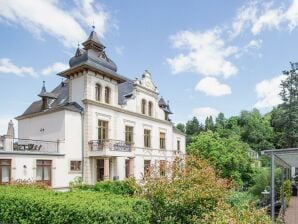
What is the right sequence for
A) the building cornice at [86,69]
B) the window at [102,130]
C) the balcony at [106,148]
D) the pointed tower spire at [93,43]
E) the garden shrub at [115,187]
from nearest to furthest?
the garden shrub at [115,187] < the balcony at [106,148] < the building cornice at [86,69] < the window at [102,130] < the pointed tower spire at [93,43]

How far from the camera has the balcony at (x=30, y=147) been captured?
63.8 feet

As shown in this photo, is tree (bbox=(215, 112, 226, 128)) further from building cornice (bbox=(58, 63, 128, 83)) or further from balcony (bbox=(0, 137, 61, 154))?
balcony (bbox=(0, 137, 61, 154))

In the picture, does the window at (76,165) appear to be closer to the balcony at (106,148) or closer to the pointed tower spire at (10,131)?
the balcony at (106,148)

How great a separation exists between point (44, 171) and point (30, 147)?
184cm

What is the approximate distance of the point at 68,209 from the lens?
7.53m

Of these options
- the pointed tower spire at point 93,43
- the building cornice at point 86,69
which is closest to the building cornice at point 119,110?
the building cornice at point 86,69

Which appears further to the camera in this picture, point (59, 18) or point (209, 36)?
point (209, 36)

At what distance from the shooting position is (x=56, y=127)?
2316 cm

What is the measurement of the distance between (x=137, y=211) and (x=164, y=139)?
24.0 meters

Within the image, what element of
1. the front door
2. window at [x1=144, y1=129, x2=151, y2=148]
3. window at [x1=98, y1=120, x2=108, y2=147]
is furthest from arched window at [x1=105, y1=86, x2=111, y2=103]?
window at [x1=144, y1=129, x2=151, y2=148]

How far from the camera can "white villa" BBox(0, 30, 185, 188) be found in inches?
829

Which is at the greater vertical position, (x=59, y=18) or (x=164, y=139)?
(x=59, y=18)

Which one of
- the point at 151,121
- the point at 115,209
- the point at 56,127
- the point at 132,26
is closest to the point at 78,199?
the point at 115,209

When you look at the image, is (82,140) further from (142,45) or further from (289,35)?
(289,35)
